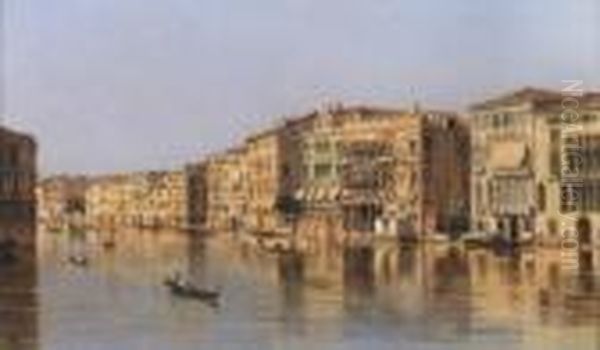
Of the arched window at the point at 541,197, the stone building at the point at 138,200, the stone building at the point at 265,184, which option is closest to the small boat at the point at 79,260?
the stone building at the point at 138,200

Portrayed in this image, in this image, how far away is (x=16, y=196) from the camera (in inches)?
272

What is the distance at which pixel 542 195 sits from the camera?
22.1 feet

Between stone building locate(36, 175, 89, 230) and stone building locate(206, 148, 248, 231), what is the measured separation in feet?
1.76

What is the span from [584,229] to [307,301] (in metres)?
0.94

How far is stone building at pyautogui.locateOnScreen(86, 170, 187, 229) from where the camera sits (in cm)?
650

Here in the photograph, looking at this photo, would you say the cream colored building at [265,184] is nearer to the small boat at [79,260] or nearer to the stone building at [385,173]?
the stone building at [385,173]

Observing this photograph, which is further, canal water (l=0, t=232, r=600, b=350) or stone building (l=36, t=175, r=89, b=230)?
stone building (l=36, t=175, r=89, b=230)

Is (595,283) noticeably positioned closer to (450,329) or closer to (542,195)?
(450,329)

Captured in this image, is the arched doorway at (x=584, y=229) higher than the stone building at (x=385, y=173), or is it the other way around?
the stone building at (x=385, y=173)

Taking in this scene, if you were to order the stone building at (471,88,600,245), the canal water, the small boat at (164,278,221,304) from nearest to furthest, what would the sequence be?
1. the canal water
2. the stone building at (471,88,600,245)
3. the small boat at (164,278,221,304)

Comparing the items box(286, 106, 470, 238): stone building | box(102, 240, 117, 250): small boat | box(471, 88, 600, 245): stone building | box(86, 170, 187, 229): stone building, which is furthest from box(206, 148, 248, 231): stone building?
box(471, 88, 600, 245): stone building

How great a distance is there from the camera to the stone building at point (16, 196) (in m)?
6.41

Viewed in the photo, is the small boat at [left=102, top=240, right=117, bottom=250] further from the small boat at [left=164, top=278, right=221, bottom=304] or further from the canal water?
the small boat at [left=164, top=278, right=221, bottom=304]

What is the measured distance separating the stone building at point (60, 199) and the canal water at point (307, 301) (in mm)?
92
